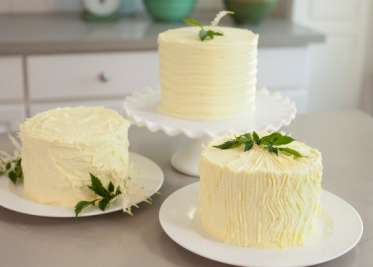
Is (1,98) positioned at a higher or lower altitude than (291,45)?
lower

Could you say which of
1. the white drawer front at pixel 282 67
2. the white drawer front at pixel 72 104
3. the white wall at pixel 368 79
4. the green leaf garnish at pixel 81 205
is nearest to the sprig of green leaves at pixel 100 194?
the green leaf garnish at pixel 81 205

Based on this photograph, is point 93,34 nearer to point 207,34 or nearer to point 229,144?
point 207,34

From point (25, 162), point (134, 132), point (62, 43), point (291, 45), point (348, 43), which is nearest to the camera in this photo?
point (25, 162)

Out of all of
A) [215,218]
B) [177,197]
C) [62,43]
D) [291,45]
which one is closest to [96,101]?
[62,43]

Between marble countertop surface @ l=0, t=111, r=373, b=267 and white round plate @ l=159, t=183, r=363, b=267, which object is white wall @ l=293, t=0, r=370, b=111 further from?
white round plate @ l=159, t=183, r=363, b=267

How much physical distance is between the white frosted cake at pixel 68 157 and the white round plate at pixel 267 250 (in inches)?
4.8

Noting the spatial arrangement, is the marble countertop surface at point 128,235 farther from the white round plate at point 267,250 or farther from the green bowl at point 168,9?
the green bowl at point 168,9

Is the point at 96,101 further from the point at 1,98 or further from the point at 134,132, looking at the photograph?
the point at 134,132

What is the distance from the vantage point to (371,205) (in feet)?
3.66

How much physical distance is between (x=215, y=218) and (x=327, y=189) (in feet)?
1.05

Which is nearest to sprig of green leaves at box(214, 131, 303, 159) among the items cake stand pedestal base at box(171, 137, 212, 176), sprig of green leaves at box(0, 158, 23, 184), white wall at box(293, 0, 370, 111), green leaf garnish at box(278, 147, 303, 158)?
green leaf garnish at box(278, 147, 303, 158)

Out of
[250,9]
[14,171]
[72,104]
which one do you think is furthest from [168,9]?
[14,171]

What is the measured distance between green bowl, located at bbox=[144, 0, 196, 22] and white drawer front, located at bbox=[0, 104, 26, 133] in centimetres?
65

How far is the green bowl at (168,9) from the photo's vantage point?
8.09 ft
